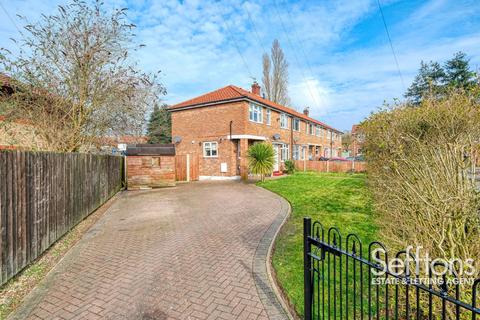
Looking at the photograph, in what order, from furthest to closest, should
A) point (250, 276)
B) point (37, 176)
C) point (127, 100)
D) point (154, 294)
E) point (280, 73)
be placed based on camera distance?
1. point (280, 73)
2. point (127, 100)
3. point (37, 176)
4. point (250, 276)
5. point (154, 294)

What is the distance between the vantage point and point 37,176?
5.01m

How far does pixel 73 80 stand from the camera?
9.30m

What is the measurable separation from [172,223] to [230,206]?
2645 mm

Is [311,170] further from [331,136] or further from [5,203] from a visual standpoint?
[5,203]

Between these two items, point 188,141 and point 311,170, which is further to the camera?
point 311,170

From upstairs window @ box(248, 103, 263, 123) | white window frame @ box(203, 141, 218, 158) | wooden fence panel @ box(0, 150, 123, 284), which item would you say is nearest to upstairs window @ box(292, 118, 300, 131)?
upstairs window @ box(248, 103, 263, 123)

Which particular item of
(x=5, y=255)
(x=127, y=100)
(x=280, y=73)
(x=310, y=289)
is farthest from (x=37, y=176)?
(x=280, y=73)

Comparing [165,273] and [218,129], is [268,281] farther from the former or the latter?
[218,129]

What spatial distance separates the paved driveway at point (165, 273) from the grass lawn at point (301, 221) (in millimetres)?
325

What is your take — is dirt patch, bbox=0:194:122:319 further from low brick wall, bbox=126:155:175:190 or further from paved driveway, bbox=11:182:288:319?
low brick wall, bbox=126:155:175:190

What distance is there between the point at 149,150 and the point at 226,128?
5.94 metres

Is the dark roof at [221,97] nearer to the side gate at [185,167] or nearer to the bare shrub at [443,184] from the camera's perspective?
the side gate at [185,167]

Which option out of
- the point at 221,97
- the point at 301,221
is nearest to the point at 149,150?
the point at 221,97

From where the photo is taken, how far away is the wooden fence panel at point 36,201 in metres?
3.94
